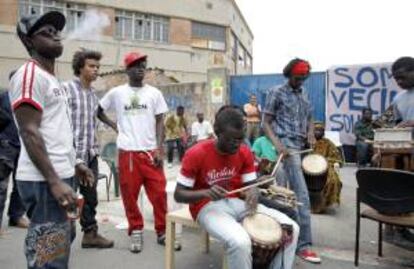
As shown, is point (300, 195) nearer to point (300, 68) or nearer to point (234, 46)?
point (300, 68)

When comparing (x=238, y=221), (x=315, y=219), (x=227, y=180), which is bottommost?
(x=315, y=219)

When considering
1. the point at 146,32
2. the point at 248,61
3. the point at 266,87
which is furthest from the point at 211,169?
the point at 248,61

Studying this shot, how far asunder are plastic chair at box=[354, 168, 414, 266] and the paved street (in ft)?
1.59

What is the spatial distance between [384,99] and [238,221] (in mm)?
9748

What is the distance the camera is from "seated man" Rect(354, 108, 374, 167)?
11.8 m

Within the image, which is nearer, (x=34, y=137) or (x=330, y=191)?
(x=34, y=137)

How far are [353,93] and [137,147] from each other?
8899 mm

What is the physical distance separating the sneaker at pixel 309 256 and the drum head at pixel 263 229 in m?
1.36

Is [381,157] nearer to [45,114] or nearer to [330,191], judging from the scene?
[330,191]

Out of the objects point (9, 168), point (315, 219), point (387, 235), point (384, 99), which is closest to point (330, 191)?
point (315, 219)

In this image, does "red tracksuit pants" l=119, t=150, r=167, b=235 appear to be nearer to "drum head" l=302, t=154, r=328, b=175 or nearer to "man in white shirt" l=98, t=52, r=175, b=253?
"man in white shirt" l=98, t=52, r=175, b=253

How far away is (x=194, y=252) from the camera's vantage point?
16.5 ft

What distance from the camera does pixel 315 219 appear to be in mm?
6523

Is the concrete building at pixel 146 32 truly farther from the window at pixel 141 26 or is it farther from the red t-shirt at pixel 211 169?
the red t-shirt at pixel 211 169
